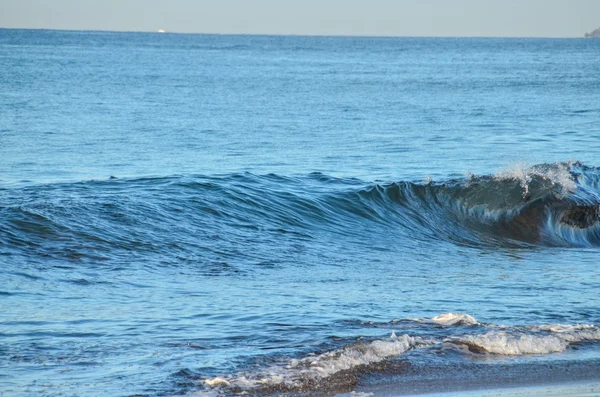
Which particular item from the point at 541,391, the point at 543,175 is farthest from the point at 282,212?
the point at 541,391

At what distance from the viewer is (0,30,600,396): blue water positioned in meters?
6.43

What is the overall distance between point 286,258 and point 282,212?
2.65m

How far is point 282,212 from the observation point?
13.4m

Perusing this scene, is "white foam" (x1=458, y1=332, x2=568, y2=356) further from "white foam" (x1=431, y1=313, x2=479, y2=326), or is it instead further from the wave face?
"white foam" (x1=431, y1=313, x2=479, y2=326)

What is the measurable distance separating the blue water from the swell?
0.04m

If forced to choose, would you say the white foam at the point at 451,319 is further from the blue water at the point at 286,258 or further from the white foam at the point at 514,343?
the white foam at the point at 514,343

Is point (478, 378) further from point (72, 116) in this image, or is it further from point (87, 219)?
point (72, 116)

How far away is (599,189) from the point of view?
15.9 metres

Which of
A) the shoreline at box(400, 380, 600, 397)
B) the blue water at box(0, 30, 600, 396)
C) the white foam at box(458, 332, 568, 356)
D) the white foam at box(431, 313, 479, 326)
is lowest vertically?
the shoreline at box(400, 380, 600, 397)

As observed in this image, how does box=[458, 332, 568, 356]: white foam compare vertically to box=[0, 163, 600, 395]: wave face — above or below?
below

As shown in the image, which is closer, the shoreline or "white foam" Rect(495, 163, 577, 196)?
the shoreline

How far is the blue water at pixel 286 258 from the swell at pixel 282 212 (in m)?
0.04

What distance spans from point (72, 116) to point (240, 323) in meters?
23.7

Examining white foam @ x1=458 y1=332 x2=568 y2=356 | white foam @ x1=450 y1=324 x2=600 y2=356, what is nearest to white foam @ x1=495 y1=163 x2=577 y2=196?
white foam @ x1=450 y1=324 x2=600 y2=356
